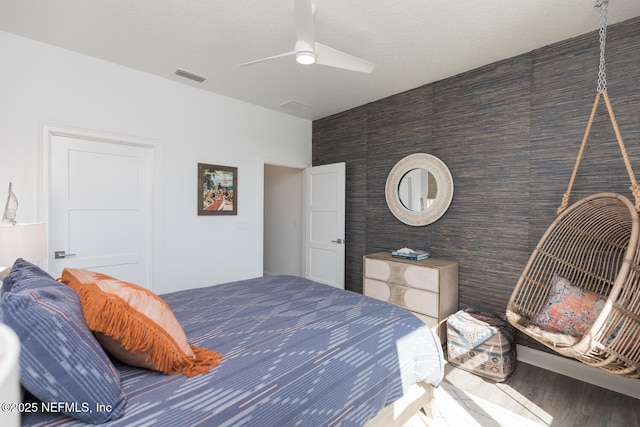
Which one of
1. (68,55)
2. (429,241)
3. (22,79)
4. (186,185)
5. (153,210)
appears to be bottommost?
(429,241)

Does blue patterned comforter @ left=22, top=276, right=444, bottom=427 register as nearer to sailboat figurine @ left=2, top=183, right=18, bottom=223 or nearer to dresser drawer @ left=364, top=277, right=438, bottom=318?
dresser drawer @ left=364, top=277, right=438, bottom=318

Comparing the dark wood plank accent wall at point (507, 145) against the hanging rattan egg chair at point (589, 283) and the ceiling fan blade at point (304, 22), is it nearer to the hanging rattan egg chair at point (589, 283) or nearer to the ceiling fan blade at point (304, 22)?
the hanging rattan egg chair at point (589, 283)

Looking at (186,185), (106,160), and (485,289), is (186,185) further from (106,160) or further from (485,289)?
(485,289)

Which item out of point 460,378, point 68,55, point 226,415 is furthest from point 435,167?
point 68,55

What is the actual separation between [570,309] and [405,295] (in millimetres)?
1367

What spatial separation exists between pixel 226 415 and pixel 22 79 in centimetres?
322

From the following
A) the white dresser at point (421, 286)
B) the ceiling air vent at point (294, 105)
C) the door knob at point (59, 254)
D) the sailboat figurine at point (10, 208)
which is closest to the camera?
the sailboat figurine at point (10, 208)

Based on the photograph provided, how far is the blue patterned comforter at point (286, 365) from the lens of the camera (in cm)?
111

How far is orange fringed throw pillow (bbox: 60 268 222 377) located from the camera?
1162mm

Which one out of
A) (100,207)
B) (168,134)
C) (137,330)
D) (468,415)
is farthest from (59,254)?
(468,415)

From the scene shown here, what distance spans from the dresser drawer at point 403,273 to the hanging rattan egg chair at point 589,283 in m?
0.73

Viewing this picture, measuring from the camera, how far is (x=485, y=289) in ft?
9.96

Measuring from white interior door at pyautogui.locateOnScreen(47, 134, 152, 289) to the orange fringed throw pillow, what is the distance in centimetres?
200

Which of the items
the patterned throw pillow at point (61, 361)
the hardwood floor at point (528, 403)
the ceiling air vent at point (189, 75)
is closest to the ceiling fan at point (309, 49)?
the ceiling air vent at point (189, 75)
